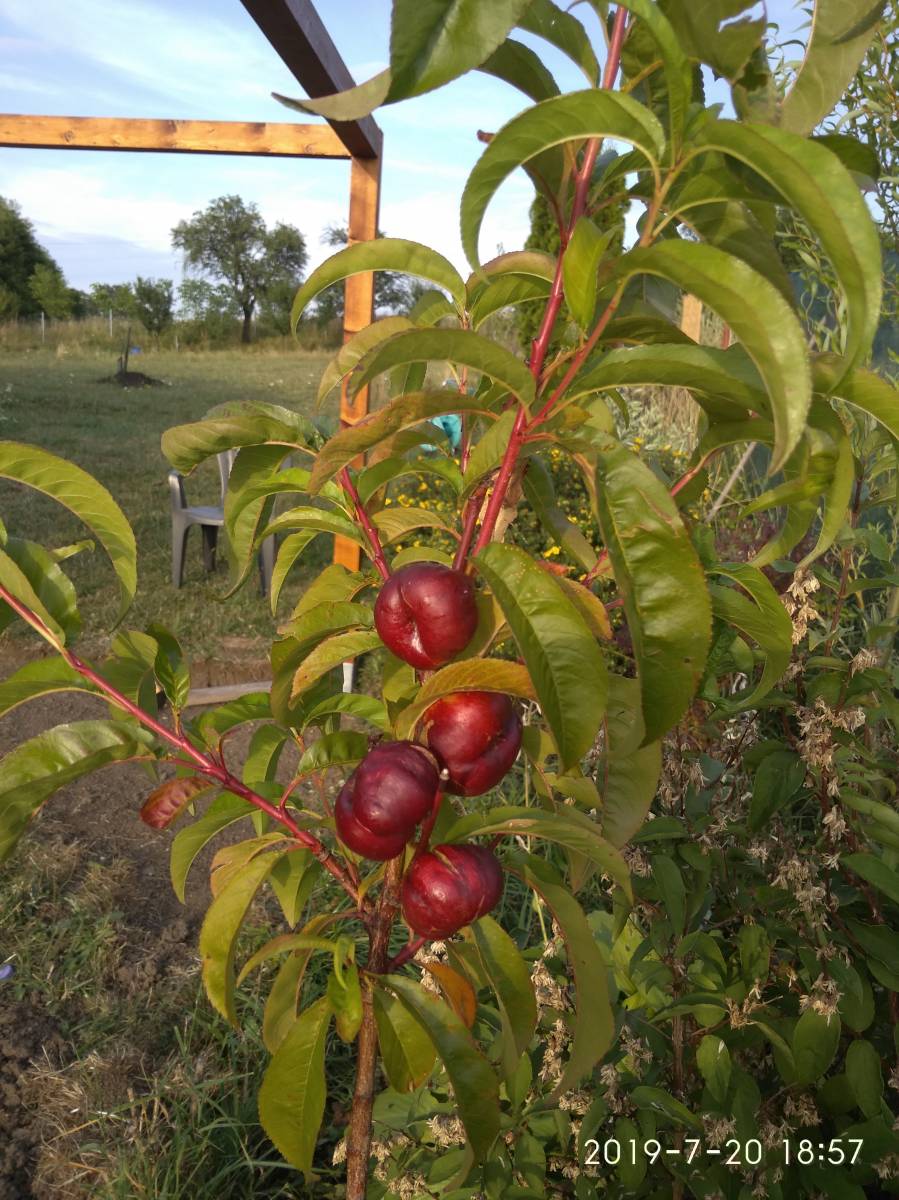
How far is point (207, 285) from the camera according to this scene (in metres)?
44.6

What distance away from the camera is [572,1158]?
A: 148 cm

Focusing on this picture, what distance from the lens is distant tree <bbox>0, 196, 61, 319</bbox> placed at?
35.1 m

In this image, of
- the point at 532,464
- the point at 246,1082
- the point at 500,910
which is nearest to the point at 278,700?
the point at 532,464

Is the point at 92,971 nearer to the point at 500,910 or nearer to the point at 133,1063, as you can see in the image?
the point at 133,1063

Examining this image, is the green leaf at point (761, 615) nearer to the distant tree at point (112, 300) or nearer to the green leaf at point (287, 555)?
the green leaf at point (287, 555)

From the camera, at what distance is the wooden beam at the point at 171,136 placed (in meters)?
4.11

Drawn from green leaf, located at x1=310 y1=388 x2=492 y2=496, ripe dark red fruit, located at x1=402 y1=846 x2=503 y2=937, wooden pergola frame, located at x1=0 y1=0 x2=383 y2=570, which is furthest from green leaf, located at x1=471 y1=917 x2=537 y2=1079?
wooden pergola frame, located at x1=0 y1=0 x2=383 y2=570

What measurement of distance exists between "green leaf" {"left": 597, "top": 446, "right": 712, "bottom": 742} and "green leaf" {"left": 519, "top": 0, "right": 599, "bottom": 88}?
0.33 m

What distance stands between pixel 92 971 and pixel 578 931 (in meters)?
1.86

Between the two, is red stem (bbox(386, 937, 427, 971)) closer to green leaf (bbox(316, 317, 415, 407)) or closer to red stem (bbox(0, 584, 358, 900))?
red stem (bbox(0, 584, 358, 900))

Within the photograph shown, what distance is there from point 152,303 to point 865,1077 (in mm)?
41038

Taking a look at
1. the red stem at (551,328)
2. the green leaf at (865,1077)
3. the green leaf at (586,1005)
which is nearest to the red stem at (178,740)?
the green leaf at (586,1005)

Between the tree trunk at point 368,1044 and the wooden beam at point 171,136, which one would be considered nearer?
the tree trunk at point 368,1044

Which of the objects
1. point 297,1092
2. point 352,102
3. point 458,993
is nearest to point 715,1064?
point 458,993
